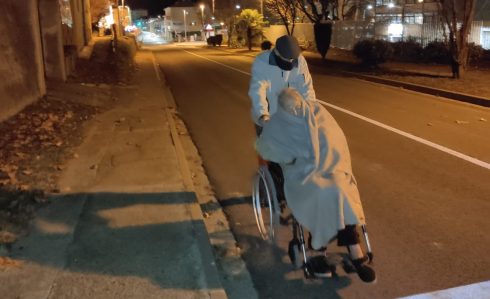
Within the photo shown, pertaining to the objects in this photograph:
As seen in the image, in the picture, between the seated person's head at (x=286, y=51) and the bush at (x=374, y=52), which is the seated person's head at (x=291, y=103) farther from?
the bush at (x=374, y=52)

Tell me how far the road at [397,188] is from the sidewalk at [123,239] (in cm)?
47

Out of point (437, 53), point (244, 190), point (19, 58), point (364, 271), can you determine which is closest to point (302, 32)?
point (437, 53)

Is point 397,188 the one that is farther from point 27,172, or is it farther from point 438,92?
point 438,92

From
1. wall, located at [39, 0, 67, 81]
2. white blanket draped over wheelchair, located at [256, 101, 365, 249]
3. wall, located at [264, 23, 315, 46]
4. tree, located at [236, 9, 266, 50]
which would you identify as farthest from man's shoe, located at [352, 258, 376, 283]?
tree, located at [236, 9, 266, 50]

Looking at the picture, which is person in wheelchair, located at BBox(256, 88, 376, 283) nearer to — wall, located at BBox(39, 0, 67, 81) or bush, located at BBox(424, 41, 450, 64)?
wall, located at BBox(39, 0, 67, 81)

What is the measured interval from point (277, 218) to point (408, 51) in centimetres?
2387

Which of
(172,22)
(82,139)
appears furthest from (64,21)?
(172,22)

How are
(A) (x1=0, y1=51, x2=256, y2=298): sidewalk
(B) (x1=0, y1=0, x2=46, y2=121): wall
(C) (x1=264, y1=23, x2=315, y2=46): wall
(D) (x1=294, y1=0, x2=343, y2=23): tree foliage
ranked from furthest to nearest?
(C) (x1=264, y1=23, x2=315, y2=46): wall, (D) (x1=294, y1=0, x2=343, y2=23): tree foliage, (B) (x1=0, y1=0, x2=46, y2=121): wall, (A) (x1=0, y1=51, x2=256, y2=298): sidewalk

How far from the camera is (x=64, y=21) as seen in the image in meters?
21.4

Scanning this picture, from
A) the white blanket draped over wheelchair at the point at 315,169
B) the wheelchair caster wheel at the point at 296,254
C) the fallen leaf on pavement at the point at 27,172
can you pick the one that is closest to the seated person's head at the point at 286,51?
the white blanket draped over wheelchair at the point at 315,169

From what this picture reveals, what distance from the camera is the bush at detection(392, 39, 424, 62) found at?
25.5 metres

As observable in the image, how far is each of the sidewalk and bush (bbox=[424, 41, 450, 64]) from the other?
18.7 m

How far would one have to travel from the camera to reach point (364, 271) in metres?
3.64

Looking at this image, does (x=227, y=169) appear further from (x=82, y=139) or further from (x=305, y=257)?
(x=305, y=257)
